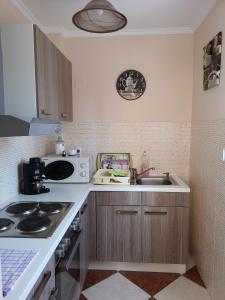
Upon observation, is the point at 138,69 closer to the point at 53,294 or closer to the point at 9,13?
the point at 9,13

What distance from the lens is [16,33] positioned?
140 centimetres

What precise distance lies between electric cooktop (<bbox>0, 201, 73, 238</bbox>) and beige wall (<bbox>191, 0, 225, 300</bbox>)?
109 centimetres

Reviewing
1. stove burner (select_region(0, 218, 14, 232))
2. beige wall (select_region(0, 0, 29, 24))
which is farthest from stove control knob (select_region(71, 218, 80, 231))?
beige wall (select_region(0, 0, 29, 24))

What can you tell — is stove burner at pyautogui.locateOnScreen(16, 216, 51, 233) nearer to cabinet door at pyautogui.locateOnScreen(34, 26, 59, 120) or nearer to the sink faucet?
cabinet door at pyautogui.locateOnScreen(34, 26, 59, 120)

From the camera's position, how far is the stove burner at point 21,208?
1.51m

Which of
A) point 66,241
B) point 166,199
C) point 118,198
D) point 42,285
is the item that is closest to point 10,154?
point 66,241

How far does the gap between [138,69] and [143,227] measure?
1.60 m

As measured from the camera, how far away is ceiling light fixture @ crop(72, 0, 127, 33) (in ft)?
4.65

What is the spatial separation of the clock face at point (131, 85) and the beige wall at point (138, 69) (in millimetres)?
46

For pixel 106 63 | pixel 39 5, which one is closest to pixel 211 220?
pixel 106 63

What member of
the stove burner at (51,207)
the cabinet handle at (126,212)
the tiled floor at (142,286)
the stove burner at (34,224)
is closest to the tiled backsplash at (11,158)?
the stove burner at (51,207)

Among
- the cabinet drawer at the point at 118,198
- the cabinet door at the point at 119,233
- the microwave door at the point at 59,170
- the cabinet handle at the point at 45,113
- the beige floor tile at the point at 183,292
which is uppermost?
the cabinet handle at the point at 45,113

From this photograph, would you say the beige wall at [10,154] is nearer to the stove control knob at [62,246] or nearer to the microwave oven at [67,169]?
the microwave oven at [67,169]

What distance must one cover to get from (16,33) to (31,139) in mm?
1007
